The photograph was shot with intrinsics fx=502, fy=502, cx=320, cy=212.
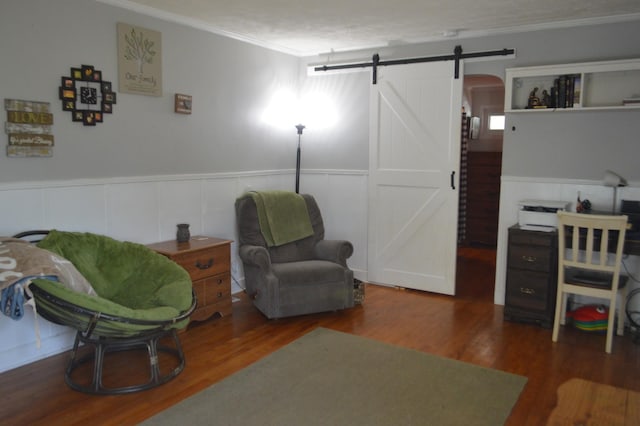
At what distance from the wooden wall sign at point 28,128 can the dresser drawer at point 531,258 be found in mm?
3449

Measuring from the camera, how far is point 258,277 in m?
4.10

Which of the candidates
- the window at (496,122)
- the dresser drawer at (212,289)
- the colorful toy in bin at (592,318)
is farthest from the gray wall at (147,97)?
the window at (496,122)

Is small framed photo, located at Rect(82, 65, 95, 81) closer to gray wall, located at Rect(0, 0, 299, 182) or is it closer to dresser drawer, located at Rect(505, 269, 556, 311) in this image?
gray wall, located at Rect(0, 0, 299, 182)

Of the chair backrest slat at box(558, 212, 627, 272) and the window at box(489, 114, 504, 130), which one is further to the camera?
the window at box(489, 114, 504, 130)

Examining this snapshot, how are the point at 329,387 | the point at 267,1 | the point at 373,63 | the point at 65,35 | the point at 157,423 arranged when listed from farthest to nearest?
1. the point at 373,63
2. the point at 267,1
3. the point at 65,35
4. the point at 329,387
5. the point at 157,423

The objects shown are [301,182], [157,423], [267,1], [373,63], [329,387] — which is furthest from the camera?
[301,182]

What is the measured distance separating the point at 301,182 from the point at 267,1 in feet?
7.65

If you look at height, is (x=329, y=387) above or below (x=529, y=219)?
below

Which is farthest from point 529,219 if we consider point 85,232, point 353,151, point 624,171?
point 85,232

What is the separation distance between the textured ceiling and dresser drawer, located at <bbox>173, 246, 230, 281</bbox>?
5.98ft

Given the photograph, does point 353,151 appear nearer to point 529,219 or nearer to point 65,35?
point 529,219

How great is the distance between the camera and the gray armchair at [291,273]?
394cm

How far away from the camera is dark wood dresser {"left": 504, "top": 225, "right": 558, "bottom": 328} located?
3904 mm

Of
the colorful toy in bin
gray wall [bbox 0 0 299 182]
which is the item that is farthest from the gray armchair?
the colorful toy in bin
